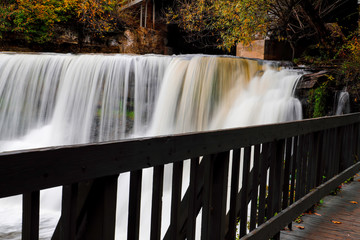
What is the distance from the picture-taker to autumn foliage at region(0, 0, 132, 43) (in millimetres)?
15680

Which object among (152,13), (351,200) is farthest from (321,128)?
(152,13)

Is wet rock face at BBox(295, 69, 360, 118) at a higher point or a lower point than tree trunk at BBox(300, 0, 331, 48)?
lower

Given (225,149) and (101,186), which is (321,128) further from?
(101,186)

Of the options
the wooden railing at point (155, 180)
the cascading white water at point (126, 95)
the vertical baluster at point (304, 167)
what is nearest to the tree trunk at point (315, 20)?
the cascading white water at point (126, 95)

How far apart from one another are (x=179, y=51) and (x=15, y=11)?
1024cm

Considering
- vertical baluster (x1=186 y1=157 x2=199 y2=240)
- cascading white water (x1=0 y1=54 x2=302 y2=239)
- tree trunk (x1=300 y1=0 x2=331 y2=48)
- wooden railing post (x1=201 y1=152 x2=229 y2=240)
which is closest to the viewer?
vertical baluster (x1=186 y1=157 x2=199 y2=240)

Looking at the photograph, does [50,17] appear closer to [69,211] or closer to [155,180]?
[155,180]

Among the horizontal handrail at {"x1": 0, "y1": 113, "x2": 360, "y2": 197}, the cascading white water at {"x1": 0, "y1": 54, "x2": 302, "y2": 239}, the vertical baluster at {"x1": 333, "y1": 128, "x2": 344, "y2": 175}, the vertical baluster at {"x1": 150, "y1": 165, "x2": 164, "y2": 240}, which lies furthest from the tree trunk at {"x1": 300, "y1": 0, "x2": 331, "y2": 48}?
the vertical baluster at {"x1": 150, "y1": 165, "x2": 164, "y2": 240}

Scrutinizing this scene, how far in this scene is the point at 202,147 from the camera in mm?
2223

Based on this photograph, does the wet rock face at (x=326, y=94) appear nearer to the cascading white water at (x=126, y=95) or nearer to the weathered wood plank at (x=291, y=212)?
the cascading white water at (x=126, y=95)

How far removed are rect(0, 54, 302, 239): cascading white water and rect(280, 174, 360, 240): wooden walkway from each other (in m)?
4.22

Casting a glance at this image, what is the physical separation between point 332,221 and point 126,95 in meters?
7.51

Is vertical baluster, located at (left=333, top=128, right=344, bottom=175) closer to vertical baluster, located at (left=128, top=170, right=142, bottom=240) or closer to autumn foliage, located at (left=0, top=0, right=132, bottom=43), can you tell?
vertical baluster, located at (left=128, top=170, right=142, bottom=240)

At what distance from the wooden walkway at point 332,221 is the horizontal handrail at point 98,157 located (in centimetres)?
174
